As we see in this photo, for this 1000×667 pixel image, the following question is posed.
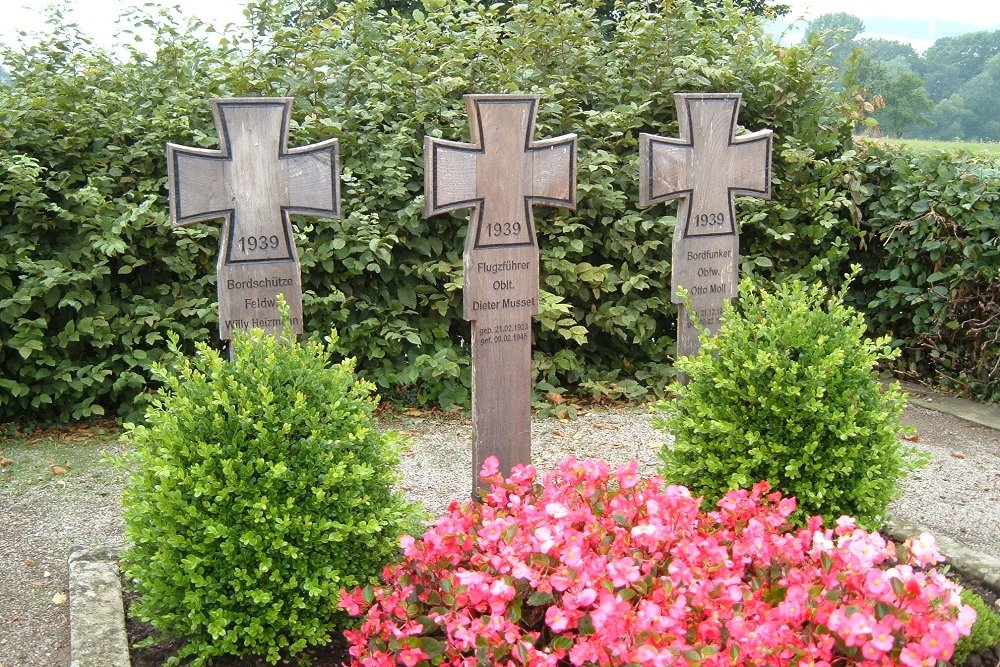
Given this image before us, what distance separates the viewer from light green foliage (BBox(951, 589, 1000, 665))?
119 inches

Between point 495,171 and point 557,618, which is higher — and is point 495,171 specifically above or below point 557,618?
above

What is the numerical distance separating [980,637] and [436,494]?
8.46 feet

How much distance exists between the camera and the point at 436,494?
4.86 m

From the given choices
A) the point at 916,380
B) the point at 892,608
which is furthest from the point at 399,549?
the point at 916,380

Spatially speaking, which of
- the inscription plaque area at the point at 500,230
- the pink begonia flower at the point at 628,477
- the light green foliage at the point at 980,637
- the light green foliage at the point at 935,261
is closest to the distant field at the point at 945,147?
the light green foliage at the point at 935,261

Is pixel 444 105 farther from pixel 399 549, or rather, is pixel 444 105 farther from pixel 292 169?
pixel 399 549

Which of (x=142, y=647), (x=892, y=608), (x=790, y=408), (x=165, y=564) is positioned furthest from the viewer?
(x=790, y=408)

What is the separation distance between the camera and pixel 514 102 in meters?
3.83

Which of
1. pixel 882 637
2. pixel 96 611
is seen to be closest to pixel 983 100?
pixel 882 637

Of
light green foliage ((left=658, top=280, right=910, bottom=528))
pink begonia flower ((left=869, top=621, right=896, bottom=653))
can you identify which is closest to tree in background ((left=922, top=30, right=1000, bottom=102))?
light green foliage ((left=658, top=280, right=910, bottom=528))

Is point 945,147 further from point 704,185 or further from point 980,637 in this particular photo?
point 980,637

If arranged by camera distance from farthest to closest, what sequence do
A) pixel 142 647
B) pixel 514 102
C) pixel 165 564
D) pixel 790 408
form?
pixel 514 102
pixel 790 408
pixel 142 647
pixel 165 564

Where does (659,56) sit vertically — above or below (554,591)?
above

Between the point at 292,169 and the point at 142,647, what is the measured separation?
1909mm
